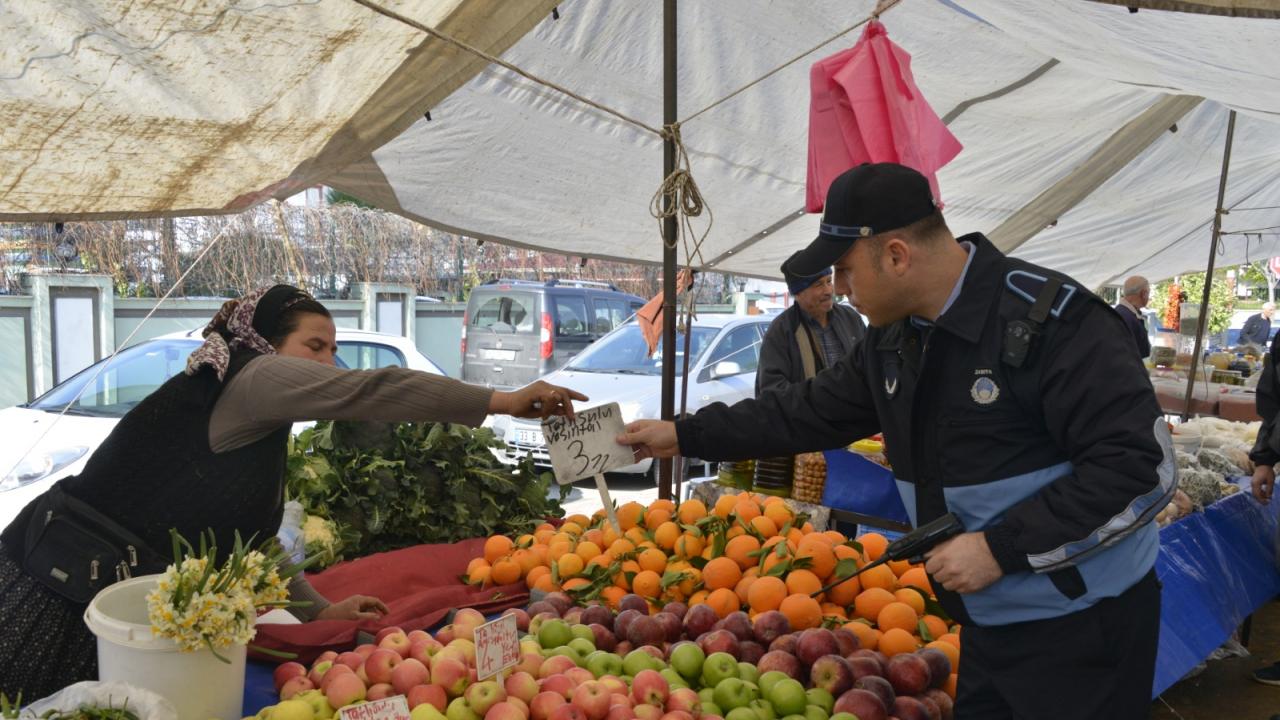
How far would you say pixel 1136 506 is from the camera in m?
1.67

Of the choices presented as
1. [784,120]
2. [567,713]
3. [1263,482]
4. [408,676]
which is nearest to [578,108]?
[784,120]

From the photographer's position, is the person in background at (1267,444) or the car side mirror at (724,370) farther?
the car side mirror at (724,370)

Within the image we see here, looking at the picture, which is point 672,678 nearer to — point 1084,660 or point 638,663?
point 638,663

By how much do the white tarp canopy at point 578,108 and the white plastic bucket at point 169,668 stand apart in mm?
1630

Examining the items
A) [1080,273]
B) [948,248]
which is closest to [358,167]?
[948,248]

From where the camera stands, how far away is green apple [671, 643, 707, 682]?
82.2 inches

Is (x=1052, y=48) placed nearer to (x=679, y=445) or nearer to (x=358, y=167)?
(x=679, y=445)

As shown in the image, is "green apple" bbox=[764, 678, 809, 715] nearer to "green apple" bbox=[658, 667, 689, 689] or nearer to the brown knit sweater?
"green apple" bbox=[658, 667, 689, 689]

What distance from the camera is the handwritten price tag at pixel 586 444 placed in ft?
8.18

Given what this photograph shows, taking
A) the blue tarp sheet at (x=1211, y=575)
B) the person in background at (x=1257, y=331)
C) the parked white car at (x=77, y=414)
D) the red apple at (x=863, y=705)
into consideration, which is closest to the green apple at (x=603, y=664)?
the red apple at (x=863, y=705)

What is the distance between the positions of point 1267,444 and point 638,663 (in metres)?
3.75

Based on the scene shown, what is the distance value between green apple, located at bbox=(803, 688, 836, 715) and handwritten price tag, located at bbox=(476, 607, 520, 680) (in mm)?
642

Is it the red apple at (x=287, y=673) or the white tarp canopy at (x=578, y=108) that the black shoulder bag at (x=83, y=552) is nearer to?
the red apple at (x=287, y=673)

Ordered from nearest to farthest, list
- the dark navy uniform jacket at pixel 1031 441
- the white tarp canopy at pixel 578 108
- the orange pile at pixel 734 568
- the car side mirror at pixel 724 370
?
1. the dark navy uniform jacket at pixel 1031 441
2. the orange pile at pixel 734 568
3. the white tarp canopy at pixel 578 108
4. the car side mirror at pixel 724 370
